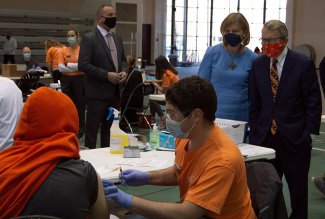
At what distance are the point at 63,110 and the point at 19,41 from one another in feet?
38.4

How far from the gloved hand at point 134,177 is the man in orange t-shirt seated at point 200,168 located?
0.25m

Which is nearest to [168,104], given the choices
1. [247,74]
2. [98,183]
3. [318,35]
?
[98,183]

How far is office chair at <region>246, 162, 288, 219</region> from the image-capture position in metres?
2.02

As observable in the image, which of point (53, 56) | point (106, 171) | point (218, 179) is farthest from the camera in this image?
point (53, 56)

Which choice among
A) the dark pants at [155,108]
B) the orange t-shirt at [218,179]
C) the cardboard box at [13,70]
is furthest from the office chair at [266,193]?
the cardboard box at [13,70]

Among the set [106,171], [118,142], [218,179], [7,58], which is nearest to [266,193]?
[218,179]

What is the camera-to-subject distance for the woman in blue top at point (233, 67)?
3469 mm

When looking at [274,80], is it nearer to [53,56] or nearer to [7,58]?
[53,56]

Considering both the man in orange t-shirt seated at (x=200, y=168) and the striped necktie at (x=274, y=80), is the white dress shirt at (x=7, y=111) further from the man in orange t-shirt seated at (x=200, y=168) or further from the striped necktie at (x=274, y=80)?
the striped necktie at (x=274, y=80)

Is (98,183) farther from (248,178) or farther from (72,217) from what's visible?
(248,178)

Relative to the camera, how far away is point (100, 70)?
4641 millimetres

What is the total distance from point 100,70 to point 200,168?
285 centimetres

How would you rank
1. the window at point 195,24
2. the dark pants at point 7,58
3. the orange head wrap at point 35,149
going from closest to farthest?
the orange head wrap at point 35,149
the dark pants at point 7,58
the window at point 195,24

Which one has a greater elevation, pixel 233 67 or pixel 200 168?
pixel 233 67
